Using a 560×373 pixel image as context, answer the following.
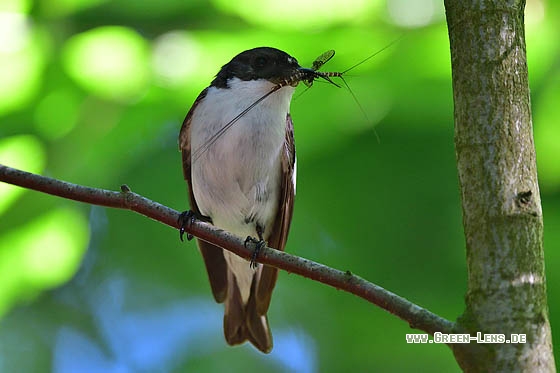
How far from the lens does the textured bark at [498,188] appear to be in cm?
178

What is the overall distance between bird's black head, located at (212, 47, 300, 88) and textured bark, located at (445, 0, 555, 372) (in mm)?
1848

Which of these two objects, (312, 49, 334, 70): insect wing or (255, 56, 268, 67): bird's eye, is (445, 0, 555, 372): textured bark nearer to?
(312, 49, 334, 70): insect wing

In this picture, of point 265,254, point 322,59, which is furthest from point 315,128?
point 265,254

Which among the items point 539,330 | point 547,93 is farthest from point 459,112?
point 547,93

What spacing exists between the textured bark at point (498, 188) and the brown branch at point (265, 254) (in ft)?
0.42

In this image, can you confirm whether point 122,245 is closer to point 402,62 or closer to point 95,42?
point 95,42

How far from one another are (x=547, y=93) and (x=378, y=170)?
0.86 metres

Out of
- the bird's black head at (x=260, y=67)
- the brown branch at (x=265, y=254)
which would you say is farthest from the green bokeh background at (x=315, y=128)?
the brown branch at (x=265, y=254)

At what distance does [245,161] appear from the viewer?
4227 mm

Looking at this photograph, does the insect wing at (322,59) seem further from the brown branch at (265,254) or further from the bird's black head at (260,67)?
the brown branch at (265,254)

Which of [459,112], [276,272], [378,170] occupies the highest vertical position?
[378,170]

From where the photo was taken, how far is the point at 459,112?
1.98 metres

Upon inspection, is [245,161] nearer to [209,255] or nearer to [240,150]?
[240,150]

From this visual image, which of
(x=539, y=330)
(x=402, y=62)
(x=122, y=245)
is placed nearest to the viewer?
(x=539, y=330)
